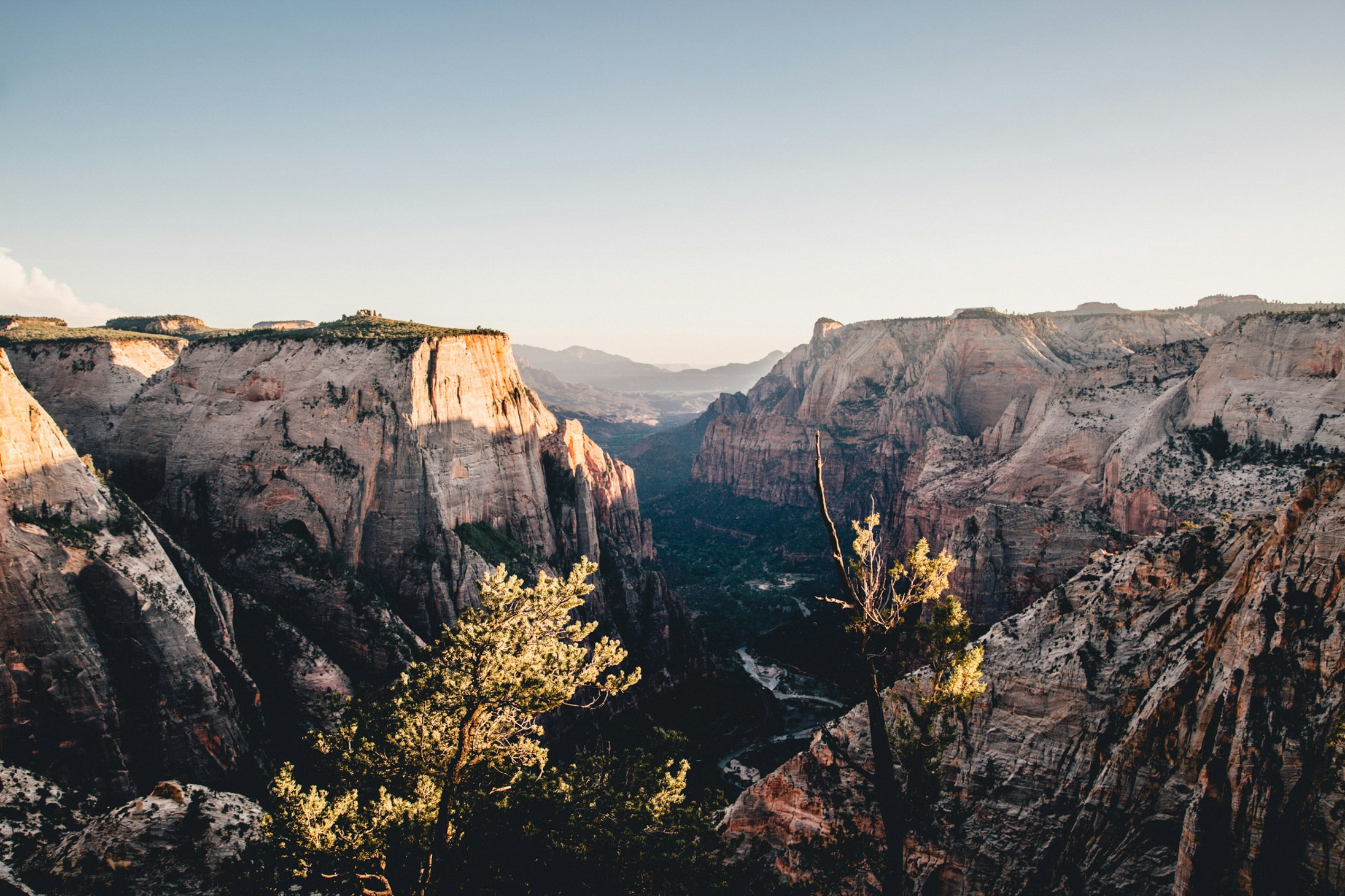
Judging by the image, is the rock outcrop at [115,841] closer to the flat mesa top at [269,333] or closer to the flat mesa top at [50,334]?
the flat mesa top at [269,333]

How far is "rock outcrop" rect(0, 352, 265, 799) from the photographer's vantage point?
21.7 meters

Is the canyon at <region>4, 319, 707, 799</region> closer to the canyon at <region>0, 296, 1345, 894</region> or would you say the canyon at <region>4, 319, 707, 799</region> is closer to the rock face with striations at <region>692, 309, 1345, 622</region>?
the canyon at <region>0, 296, 1345, 894</region>

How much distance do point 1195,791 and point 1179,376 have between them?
60489 millimetres

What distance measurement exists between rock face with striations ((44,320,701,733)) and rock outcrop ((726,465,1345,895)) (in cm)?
2306

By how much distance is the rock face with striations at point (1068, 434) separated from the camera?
147 feet

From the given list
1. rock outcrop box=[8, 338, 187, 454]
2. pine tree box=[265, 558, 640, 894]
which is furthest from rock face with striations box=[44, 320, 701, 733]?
pine tree box=[265, 558, 640, 894]

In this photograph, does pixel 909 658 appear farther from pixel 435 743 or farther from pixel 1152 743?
pixel 435 743

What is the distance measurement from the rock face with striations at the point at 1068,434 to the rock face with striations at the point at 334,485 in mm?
34833

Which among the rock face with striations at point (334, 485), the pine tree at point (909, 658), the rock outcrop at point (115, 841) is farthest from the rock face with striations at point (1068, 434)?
the rock outcrop at point (115, 841)

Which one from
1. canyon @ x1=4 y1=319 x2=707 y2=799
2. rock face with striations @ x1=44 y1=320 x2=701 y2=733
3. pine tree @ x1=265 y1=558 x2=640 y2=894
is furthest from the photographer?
rock face with striations @ x1=44 y1=320 x2=701 y2=733

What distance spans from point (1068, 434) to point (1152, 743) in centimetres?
5203

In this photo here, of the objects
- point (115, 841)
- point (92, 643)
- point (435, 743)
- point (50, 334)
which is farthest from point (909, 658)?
point (50, 334)

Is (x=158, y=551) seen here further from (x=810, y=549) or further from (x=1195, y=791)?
(x=810, y=549)

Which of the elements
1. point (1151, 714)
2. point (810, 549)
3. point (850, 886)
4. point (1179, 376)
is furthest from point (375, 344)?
point (810, 549)
